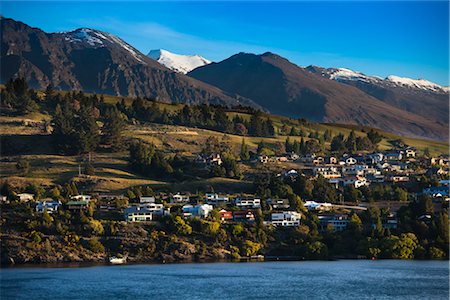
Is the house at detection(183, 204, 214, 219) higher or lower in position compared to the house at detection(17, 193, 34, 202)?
lower

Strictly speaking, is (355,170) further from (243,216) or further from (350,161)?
(243,216)

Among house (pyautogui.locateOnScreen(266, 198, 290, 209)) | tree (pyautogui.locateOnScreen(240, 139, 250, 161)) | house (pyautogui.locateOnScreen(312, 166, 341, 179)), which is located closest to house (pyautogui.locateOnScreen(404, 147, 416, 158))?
house (pyautogui.locateOnScreen(312, 166, 341, 179))

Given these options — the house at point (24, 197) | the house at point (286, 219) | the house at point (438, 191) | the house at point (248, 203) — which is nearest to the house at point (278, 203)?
the house at point (248, 203)

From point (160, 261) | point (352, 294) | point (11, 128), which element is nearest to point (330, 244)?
point (160, 261)

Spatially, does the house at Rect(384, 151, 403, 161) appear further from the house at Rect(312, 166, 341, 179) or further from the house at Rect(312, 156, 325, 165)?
the house at Rect(312, 166, 341, 179)

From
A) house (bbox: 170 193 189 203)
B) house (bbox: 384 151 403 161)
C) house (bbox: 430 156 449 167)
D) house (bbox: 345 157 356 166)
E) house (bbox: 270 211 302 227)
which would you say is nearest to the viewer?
house (bbox: 270 211 302 227)

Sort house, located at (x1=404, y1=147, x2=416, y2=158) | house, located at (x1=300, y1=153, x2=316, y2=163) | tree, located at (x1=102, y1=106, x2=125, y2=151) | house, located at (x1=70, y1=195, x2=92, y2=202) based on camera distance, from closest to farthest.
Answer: house, located at (x1=70, y1=195, x2=92, y2=202)
tree, located at (x1=102, y1=106, x2=125, y2=151)
house, located at (x1=300, y1=153, x2=316, y2=163)
house, located at (x1=404, y1=147, x2=416, y2=158)
